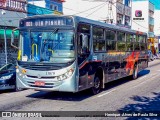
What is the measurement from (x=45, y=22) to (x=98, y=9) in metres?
36.8

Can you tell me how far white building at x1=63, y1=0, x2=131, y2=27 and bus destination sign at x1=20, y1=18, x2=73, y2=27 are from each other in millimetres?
34158

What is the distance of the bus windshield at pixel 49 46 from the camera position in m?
9.69

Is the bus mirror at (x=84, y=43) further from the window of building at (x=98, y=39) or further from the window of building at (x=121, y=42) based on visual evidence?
the window of building at (x=121, y=42)

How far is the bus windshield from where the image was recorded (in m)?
9.69

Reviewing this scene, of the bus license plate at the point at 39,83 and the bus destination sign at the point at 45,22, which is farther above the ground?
the bus destination sign at the point at 45,22

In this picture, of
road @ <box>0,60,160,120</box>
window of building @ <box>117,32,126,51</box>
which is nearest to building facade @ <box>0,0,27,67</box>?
road @ <box>0,60,160,120</box>

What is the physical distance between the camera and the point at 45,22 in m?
10.1

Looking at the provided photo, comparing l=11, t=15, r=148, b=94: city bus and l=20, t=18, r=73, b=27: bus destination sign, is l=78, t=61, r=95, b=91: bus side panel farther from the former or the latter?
l=20, t=18, r=73, b=27: bus destination sign

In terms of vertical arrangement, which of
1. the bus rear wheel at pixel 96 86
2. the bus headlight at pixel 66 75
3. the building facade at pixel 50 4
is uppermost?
the building facade at pixel 50 4

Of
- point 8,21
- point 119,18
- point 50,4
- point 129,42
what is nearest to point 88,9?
point 119,18

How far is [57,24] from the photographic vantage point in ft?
32.5

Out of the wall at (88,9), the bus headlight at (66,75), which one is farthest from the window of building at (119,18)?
the bus headlight at (66,75)

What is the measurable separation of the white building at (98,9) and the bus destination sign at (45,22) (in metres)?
34.2

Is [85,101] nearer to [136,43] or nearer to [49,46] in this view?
[49,46]
